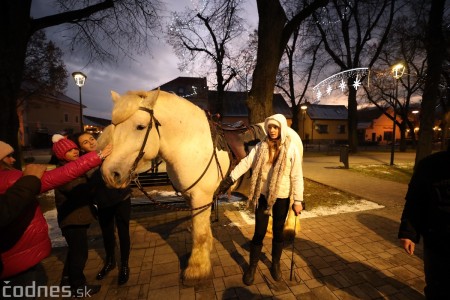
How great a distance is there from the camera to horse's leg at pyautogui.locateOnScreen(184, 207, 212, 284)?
106 inches

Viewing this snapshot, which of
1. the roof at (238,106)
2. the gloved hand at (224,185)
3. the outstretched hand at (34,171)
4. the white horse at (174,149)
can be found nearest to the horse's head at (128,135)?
the white horse at (174,149)

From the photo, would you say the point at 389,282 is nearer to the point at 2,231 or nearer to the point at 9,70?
the point at 2,231

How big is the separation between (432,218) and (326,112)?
43.9 meters

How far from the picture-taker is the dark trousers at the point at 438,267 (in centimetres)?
165

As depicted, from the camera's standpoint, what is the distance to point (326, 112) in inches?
1625

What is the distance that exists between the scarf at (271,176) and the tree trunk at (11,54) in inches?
235

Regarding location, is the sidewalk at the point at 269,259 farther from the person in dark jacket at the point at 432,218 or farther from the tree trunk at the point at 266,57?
the tree trunk at the point at 266,57

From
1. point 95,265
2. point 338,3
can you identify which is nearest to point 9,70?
point 95,265

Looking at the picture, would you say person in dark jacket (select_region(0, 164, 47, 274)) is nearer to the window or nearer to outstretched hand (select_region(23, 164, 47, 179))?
outstretched hand (select_region(23, 164, 47, 179))

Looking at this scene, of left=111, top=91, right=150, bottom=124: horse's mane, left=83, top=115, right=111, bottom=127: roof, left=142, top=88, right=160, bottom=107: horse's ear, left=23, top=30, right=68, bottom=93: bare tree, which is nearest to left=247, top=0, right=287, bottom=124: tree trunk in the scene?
left=142, top=88, right=160, bottom=107: horse's ear

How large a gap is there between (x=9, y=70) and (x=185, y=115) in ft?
17.5

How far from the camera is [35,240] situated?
177 cm

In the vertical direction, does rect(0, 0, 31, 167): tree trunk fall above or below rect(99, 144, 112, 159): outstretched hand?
above

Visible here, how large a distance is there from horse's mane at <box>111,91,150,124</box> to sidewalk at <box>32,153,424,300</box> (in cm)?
206
